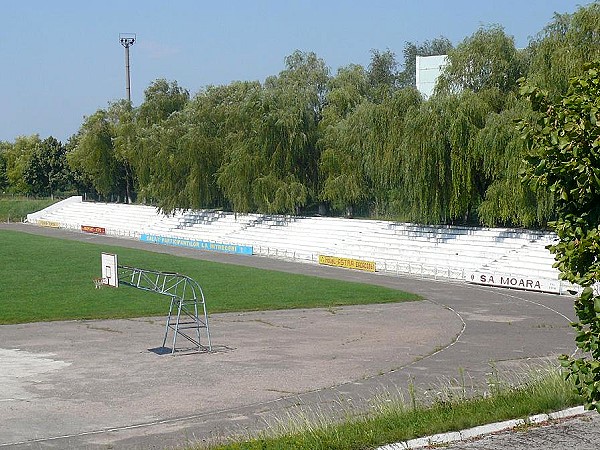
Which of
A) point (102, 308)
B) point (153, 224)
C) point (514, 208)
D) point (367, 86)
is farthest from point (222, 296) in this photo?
point (153, 224)

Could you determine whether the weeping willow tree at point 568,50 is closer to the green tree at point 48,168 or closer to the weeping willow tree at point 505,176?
the weeping willow tree at point 505,176

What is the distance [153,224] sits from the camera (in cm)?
7738

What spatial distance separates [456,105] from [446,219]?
7106 mm

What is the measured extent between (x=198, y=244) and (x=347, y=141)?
47.6ft

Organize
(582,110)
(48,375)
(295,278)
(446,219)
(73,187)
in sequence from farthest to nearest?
(73,187) < (446,219) < (295,278) < (48,375) < (582,110)

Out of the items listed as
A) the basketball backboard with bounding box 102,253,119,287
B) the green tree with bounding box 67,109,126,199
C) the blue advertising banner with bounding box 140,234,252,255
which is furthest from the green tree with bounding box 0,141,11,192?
the basketball backboard with bounding box 102,253,119,287

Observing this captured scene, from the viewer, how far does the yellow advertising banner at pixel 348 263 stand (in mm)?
49312

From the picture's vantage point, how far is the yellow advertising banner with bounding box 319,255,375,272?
162 feet

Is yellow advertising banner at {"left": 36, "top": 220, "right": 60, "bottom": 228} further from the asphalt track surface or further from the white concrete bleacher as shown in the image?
the asphalt track surface

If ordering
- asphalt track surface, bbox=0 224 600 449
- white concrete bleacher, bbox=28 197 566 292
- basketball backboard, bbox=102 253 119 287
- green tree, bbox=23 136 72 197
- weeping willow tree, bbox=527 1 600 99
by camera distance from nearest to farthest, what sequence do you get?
asphalt track surface, bbox=0 224 600 449 < basketball backboard, bbox=102 253 119 287 < weeping willow tree, bbox=527 1 600 99 < white concrete bleacher, bbox=28 197 566 292 < green tree, bbox=23 136 72 197

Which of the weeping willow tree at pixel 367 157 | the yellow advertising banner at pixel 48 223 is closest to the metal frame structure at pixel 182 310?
the weeping willow tree at pixel 367 157

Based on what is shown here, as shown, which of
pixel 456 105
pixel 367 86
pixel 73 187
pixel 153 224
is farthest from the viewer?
pixel 73 187

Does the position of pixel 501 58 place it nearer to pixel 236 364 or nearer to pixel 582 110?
pixel 236 364

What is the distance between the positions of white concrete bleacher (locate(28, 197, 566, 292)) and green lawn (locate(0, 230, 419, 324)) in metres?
6.42
